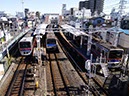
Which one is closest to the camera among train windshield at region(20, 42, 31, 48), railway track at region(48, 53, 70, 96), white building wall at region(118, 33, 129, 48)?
railway track at region(48, 53, 70, 96)

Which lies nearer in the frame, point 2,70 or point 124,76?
point 124,76

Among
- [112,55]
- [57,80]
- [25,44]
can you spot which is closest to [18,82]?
[57,80]

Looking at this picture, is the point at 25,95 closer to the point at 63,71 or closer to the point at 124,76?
the point at 63,71

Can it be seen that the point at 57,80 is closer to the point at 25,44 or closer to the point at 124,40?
the point at 25,44

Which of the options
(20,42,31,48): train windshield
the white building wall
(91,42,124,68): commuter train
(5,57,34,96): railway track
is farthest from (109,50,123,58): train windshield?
(20,42,31,48): train windshield

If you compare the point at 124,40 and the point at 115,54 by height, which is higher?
the point at 124,40

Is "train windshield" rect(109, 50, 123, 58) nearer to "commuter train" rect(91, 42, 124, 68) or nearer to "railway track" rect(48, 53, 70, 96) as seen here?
"commuter train" rect(91, 42, 124, 68)

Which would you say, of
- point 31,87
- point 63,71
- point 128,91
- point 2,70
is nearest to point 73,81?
point 63,71

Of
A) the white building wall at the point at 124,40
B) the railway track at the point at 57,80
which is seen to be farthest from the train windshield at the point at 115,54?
the white building wall at the point at 124,40

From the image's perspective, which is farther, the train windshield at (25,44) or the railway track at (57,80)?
the train windshield at (25,44)

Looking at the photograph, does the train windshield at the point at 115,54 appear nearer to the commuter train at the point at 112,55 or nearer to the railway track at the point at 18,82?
the commuter train at the point at 112,55

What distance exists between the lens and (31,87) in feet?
42.5

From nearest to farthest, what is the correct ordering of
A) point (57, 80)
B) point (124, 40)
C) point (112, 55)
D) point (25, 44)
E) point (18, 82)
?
point (18, 82) < point (57, 80) < point (112, 55) < point (25, 44) < point (124, 40)

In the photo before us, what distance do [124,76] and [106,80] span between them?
5.69 ft
